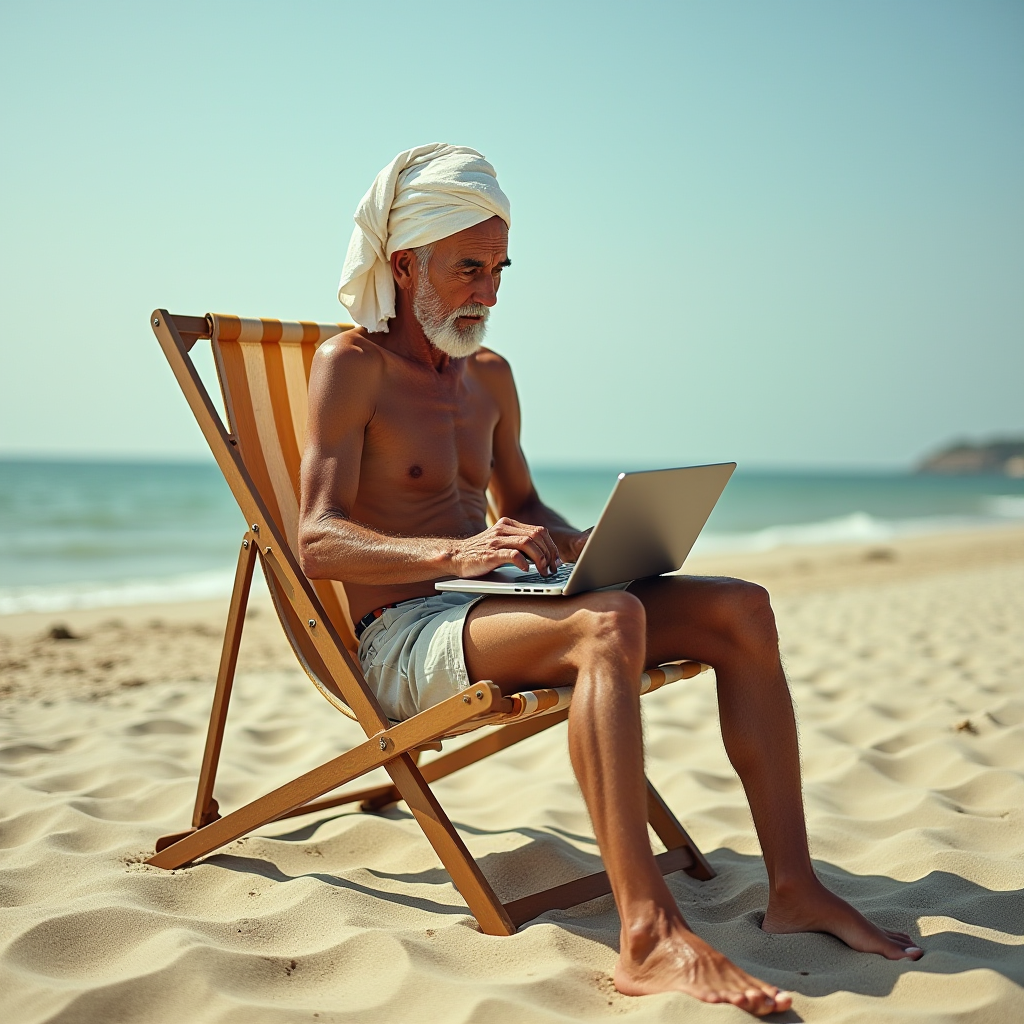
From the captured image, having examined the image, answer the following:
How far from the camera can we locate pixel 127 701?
4.56 m

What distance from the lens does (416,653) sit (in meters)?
2.37

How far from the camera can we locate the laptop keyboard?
2207 mm

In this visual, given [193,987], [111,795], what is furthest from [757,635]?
[111,795]

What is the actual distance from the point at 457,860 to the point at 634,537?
2.46 feet

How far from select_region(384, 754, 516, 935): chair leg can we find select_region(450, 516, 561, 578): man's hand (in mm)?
447

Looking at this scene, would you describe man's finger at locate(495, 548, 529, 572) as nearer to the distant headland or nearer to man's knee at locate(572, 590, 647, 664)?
man's knee at locate(572, 590, 647, 664)

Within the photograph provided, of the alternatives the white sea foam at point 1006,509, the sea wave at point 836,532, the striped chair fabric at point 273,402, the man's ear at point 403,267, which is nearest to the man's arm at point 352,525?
the man's ear at point 403,267

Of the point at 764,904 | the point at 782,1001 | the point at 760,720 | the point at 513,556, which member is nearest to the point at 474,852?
the point at 764,904

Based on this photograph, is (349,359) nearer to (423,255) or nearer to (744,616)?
(423,255)

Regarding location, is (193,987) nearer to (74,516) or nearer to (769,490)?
(74,516)

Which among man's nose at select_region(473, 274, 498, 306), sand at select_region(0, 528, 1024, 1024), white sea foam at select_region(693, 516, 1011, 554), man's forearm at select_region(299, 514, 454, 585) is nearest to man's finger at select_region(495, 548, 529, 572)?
man's forearm at select_region(299, 514, 454, 585)

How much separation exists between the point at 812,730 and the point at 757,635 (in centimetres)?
168

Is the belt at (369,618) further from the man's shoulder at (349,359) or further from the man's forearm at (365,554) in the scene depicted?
the man's shoulder at (349,359)

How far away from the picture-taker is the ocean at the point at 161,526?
35.9ft
